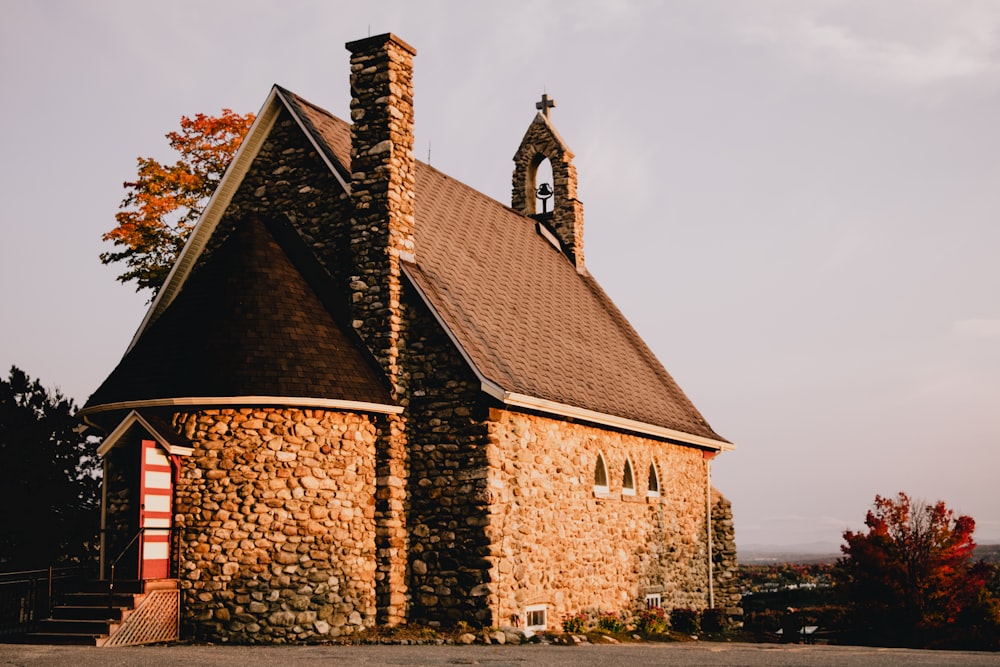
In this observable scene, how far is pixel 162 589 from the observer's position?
15117 millimetres

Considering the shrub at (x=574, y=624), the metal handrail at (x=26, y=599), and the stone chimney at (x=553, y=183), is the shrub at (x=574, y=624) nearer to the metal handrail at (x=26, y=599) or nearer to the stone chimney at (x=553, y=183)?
the metal handrail at (x=26, y=599)

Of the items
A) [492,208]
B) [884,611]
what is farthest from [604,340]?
[884,611]

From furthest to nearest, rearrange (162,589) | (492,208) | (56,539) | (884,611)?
(884,611)
(492,208)
(56,539)
(162,589)

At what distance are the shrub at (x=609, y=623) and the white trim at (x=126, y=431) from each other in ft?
26.5

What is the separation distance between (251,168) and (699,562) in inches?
515

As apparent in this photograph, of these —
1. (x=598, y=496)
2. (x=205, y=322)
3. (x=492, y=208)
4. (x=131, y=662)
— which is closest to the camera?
(x=131, y=662)

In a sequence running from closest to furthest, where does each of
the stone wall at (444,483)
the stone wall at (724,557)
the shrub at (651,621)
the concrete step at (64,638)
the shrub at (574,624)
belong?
1. the concrete step at (64,638)
2. the stone wall at (444,483)
3. the shrub at (574,624)
4. the shrub at (651,621)
5. the stone wall at (724,557)

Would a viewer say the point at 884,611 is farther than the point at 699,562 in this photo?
Yes

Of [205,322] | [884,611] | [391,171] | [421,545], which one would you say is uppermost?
[391,171]

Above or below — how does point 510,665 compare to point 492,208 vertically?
below

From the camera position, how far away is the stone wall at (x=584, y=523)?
669 inches

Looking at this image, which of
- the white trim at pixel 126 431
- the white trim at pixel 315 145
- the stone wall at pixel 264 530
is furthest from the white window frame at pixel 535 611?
the white trim at pixel 315 145

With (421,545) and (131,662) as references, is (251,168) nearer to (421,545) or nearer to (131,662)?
(421,545)

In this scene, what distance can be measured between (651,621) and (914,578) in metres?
19.1
